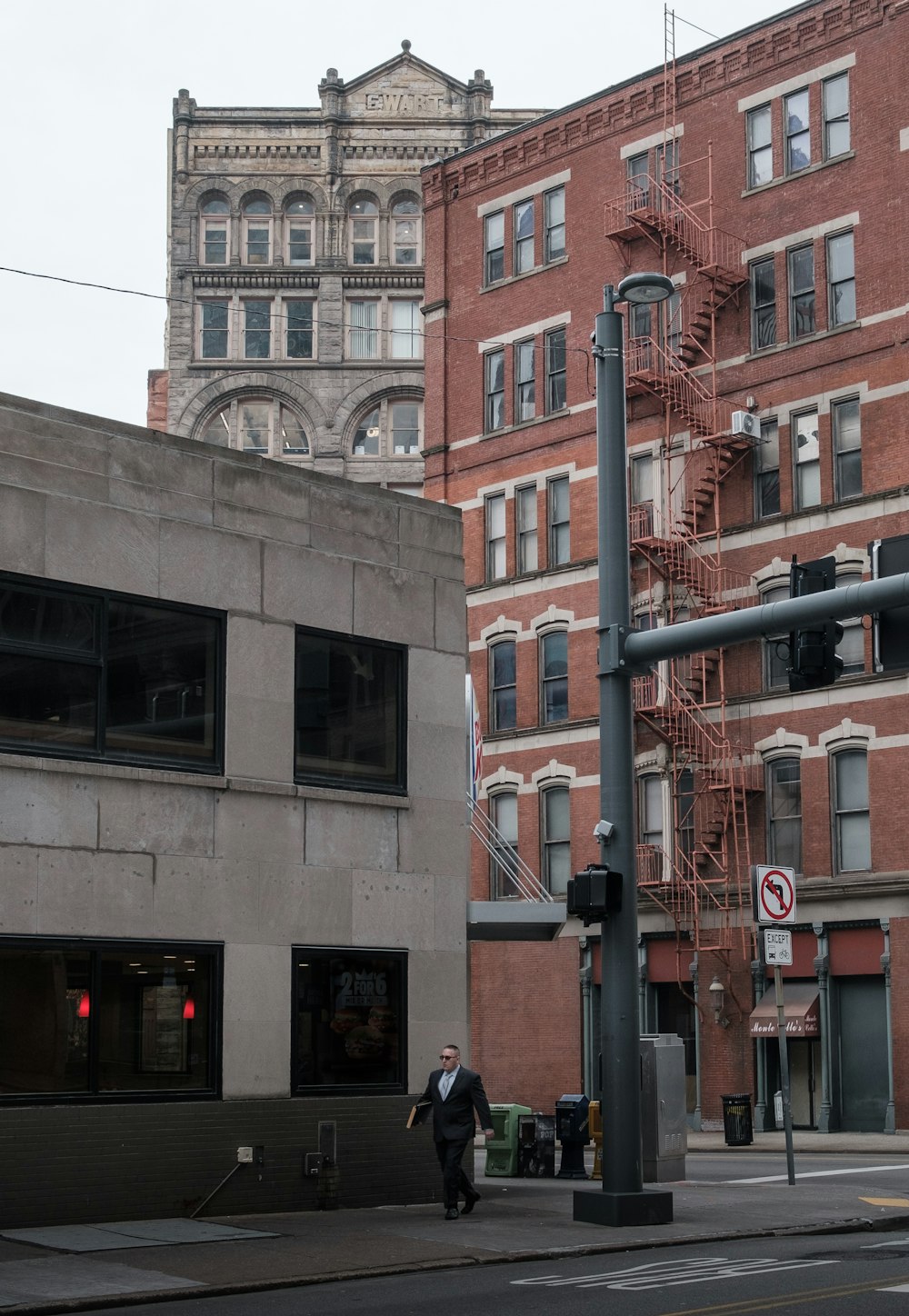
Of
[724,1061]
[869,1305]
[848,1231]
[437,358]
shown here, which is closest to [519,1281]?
[869,1305]

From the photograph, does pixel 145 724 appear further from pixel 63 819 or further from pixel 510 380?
pixel 510 380

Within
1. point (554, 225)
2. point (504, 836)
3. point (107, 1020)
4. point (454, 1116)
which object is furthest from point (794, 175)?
point (107, 1020)

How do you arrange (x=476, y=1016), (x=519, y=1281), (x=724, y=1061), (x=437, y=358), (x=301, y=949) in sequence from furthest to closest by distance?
(x=437, y=358) → (x=476, y=1016) → (x=724, y=1061) → (x=301, y=949) → (x=519, y=1281)

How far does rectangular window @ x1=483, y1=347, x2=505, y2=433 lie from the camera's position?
154 feet

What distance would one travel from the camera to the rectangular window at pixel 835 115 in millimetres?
40469

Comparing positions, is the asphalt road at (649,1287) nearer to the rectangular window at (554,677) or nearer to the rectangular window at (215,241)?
the rectangular window at (554,677)

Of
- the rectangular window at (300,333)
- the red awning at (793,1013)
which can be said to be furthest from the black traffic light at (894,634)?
the rectangular window at (300,333)

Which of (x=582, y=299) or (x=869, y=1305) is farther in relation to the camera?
(x=582, y=299)

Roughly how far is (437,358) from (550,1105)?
20188 millimetres

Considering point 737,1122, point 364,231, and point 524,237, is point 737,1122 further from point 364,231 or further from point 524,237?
point 364,231

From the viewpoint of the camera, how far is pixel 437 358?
48.8 metres

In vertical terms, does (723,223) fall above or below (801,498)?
above

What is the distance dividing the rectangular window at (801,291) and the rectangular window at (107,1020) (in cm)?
2724

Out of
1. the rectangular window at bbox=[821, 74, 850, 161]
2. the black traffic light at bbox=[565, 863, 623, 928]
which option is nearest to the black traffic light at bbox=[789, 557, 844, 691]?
the black traffic light at bbox=[565, 863, 623, 928]
